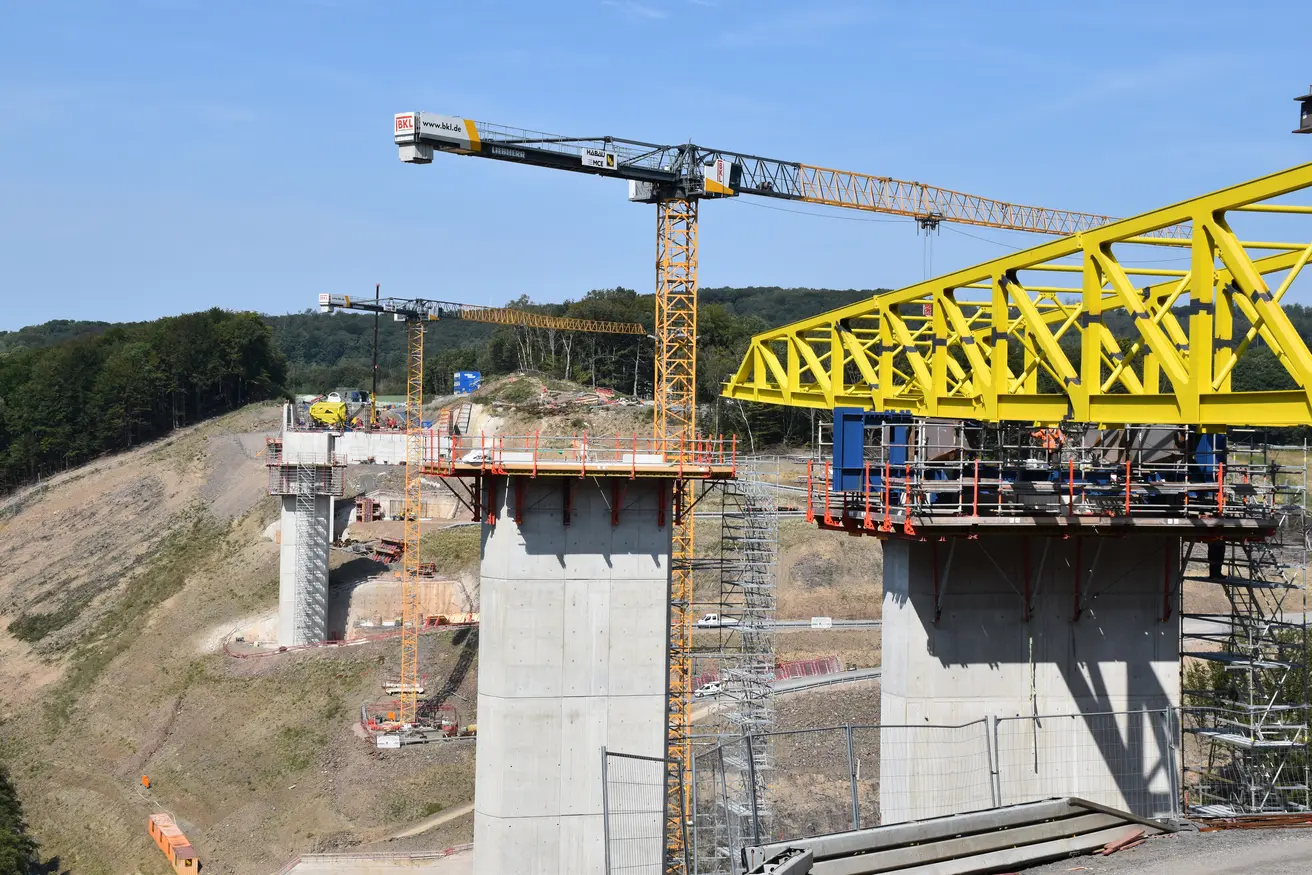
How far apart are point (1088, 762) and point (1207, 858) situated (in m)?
8.93

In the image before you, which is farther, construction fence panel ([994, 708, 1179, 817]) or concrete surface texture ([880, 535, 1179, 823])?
construction fence panel ([994, 708, 1179, 817])

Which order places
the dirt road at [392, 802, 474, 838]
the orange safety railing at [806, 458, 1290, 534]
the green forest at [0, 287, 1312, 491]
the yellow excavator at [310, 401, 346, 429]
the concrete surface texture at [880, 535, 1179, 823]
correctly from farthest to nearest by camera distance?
1. the green forest at [0, 287, 1312, 491]
2. the yellow excavator at [310, 401, 346, 429]
3. the dirt road at [392, 802, 474, 838]
4. the concrete surface texture at [880, 535, 1179, 823]
5. the orange safety railing at [806, 458, 1290, 534]

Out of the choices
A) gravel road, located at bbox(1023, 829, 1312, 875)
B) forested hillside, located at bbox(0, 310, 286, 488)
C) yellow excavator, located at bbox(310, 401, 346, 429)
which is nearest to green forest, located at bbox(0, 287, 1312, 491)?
forested hillside, located at bbox(0, 310, 286, 488)

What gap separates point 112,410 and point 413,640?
81.7m

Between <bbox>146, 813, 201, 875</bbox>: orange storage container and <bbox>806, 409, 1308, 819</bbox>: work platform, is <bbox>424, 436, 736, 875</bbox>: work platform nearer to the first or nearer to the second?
<bbox>806, 409, 1308, 819</bbox>: work platform

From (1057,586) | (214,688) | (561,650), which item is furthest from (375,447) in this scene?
(1057,586)

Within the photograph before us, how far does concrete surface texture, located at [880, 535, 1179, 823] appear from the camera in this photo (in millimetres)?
25766

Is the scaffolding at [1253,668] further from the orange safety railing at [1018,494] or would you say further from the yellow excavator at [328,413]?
the yellow excavator at [328,413]

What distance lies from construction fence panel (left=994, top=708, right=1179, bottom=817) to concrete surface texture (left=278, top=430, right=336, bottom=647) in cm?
4728

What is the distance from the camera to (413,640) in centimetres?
5972

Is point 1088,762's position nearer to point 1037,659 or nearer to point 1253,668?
point 1037,659

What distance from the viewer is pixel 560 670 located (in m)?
27.6

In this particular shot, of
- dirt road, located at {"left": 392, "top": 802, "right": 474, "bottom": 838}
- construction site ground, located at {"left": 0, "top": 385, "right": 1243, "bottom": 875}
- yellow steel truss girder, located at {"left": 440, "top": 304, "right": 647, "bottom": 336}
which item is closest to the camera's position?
dirt road, located at {"left": 392, "top": 802, "right": 474, "bottom": 838}

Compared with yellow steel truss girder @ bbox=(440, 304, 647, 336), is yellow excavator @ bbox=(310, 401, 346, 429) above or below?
below
